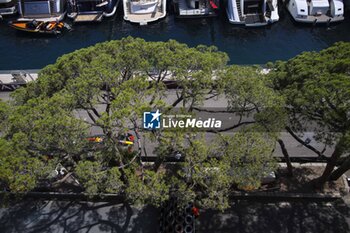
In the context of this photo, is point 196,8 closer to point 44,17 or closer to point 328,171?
point 44,17

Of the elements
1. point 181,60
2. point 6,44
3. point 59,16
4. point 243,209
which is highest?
point 181,60

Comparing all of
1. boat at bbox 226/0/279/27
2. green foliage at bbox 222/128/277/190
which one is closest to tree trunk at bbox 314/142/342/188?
green foliage at bbox 222/128/277/190

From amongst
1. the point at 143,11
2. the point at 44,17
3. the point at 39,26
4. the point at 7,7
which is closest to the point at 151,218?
the point at 143,11

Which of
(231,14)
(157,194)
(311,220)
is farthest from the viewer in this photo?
(231,14)

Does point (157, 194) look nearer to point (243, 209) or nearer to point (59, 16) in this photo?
point (243, 209)

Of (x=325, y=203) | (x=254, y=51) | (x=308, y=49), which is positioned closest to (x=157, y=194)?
(x=325, y=203)

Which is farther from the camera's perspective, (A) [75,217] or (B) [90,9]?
(B) [90,9]

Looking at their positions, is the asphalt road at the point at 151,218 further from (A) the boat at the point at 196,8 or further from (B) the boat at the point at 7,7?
(B) the boat at the point at 7,7
